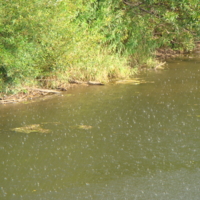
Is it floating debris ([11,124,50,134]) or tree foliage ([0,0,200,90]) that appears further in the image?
tree foliage ([0,0,200,90])

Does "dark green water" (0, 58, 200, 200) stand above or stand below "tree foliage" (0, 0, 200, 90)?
below

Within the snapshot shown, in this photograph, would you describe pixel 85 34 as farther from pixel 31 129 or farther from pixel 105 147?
pixel 105 147

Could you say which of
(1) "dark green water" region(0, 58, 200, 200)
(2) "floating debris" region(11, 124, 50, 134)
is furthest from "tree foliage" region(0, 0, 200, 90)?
(2) "floating debris" region(11, 124, 50, 134)

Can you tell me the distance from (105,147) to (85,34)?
242 inches

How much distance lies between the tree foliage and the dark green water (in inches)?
41.6

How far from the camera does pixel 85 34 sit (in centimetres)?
1370

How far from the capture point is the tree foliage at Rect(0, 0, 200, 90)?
11008mm

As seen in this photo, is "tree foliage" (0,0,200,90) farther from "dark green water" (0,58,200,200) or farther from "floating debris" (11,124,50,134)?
"floating debris" (11,124,50,134)

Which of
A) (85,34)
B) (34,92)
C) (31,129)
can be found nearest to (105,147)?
(31,129)

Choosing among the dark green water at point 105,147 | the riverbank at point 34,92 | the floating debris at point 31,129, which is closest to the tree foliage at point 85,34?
the riverbank at point 34,92

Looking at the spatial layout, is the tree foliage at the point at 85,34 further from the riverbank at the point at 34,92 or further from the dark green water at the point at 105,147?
the dark green water at the point at 105,147

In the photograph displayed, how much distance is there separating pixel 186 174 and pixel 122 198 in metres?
1.33

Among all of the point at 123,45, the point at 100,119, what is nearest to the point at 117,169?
the point at 100,119

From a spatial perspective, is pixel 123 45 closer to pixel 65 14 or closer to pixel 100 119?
pixel 65 14
